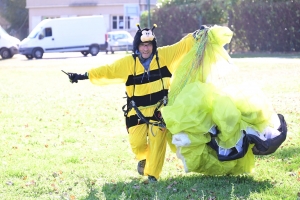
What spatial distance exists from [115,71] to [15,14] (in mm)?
59593

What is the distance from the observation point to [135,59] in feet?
20.5

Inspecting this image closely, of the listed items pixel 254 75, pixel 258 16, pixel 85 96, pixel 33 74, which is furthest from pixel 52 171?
pixel 258 16

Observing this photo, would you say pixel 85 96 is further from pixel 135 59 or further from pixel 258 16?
pixel 258 16

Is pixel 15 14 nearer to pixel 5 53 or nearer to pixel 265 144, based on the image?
pixel 5 53

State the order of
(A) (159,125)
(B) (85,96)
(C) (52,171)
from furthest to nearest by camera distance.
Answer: (B) (85,96) → (C) (52,171) → (A) (159,125)

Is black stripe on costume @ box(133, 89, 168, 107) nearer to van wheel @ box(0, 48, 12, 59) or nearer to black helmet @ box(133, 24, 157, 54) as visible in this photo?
black helmet @ box(133, 24, 157, 54)

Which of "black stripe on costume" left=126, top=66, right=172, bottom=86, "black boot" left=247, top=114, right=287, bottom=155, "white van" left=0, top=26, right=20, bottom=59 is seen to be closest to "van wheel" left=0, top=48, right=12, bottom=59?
"white van" left=0, top=26, right=20, bottom=59

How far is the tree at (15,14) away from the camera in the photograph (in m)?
63.0

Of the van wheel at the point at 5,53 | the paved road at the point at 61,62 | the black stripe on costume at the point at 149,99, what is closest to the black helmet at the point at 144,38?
the black stripe on costume at the point at 149,99

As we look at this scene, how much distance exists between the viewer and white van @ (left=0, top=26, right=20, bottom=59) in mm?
33034

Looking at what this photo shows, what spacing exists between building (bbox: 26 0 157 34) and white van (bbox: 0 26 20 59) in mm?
18366

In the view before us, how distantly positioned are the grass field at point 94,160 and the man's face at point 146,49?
1.43 meters

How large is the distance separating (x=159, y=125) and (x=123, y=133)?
10.8 ft

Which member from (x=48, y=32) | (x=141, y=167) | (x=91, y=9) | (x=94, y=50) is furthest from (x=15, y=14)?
(x=141, y=167)
